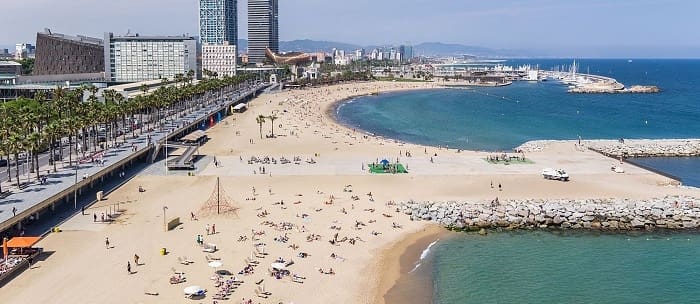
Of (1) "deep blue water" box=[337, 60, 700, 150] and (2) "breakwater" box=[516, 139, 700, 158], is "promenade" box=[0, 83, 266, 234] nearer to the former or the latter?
(1) "deep blue water" box=[337, 60, 700, 150]

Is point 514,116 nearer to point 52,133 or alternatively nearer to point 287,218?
point 287,218

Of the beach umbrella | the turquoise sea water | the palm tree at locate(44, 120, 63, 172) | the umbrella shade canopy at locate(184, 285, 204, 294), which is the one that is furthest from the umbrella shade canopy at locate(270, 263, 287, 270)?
the palm tree at locate(44, 120, 63, 172)

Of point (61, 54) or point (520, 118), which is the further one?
point (61, 54)

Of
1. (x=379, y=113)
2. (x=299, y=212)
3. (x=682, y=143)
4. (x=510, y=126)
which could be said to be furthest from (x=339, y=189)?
(x=379, y=113)

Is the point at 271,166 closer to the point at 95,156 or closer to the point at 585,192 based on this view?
the point at 95,156

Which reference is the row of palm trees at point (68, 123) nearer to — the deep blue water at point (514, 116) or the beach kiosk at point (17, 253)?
the beach kiosk at point (17, 253)

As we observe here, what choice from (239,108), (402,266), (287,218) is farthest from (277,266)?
(239,108)

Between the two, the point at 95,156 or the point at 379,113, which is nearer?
the point at 95,156
